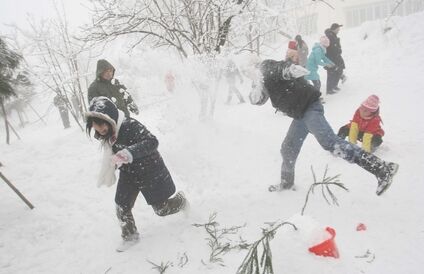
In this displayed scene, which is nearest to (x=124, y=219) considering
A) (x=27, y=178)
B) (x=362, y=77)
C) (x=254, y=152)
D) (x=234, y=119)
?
(x=254, y=152)

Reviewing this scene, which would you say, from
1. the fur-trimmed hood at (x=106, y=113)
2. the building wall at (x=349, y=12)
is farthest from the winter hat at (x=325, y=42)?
the building wall at (x=349, y=12)

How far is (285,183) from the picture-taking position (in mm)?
4211

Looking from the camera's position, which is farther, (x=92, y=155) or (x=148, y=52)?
(x=148, y=52)

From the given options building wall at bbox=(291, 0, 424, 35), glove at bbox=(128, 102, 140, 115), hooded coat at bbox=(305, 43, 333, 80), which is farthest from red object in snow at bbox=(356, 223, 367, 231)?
building wall at bbox=(291, 0, 424, 35)

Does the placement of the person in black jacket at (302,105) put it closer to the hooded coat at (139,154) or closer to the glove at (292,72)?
the glove at (292,72)

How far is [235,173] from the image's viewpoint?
5090 millimetres

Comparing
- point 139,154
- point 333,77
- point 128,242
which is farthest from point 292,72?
point 333,77

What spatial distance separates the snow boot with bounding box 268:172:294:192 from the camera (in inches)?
164

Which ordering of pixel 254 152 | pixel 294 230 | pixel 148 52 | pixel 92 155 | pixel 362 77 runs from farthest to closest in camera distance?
pixel 362 77 < pixel 148 52 < pixel 92 155 < pixel 254 152 < pixel 294 230

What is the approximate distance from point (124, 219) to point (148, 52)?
548cm

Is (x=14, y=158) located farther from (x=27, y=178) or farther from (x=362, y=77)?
(x=362, y=77)

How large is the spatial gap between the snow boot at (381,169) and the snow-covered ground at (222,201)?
0.33m

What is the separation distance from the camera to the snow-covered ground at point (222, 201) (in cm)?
291

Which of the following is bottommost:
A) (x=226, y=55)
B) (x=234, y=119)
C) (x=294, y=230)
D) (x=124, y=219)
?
(x=234, y=119)
